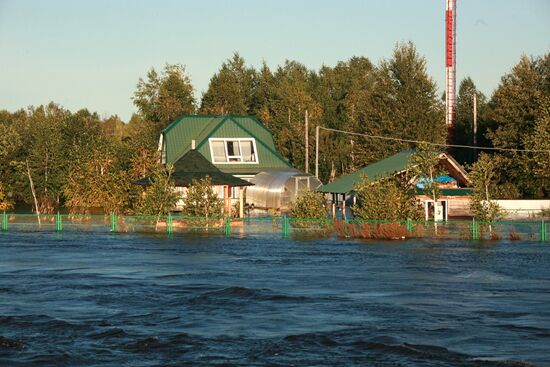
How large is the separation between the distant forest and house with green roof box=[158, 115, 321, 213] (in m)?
2.38

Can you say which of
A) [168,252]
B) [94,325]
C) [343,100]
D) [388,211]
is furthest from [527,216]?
[343,100]

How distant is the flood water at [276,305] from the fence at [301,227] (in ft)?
9.28

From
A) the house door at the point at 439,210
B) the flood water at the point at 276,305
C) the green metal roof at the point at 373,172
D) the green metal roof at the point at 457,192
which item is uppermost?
the green metal roof at the point at 373,172

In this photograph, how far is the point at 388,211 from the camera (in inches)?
2061

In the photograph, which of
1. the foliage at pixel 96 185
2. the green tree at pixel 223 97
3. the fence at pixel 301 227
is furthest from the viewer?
the green tree at pixel 223 97

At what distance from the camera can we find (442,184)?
62.1 metres

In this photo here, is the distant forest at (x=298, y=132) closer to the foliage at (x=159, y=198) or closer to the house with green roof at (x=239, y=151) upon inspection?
the house with green roof at (x=239, y=151)

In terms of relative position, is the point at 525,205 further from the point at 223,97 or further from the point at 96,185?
the point at 223,97

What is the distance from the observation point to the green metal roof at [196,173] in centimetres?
6228

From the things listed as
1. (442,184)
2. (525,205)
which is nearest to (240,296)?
(442,184)

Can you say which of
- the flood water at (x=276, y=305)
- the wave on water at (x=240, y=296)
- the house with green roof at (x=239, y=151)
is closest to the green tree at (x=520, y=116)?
the house with green roof at (x=239, y=151)

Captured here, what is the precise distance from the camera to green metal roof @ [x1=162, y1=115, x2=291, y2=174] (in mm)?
75938

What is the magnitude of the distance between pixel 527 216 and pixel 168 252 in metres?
29.8

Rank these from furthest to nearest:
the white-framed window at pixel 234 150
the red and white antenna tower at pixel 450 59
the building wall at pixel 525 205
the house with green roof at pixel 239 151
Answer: the red and white antenna tower at pixel 450 59
the white-framed window at pixel 234 150
the house with green roof at pixel 239 151
the building wall at pixel 525 205
